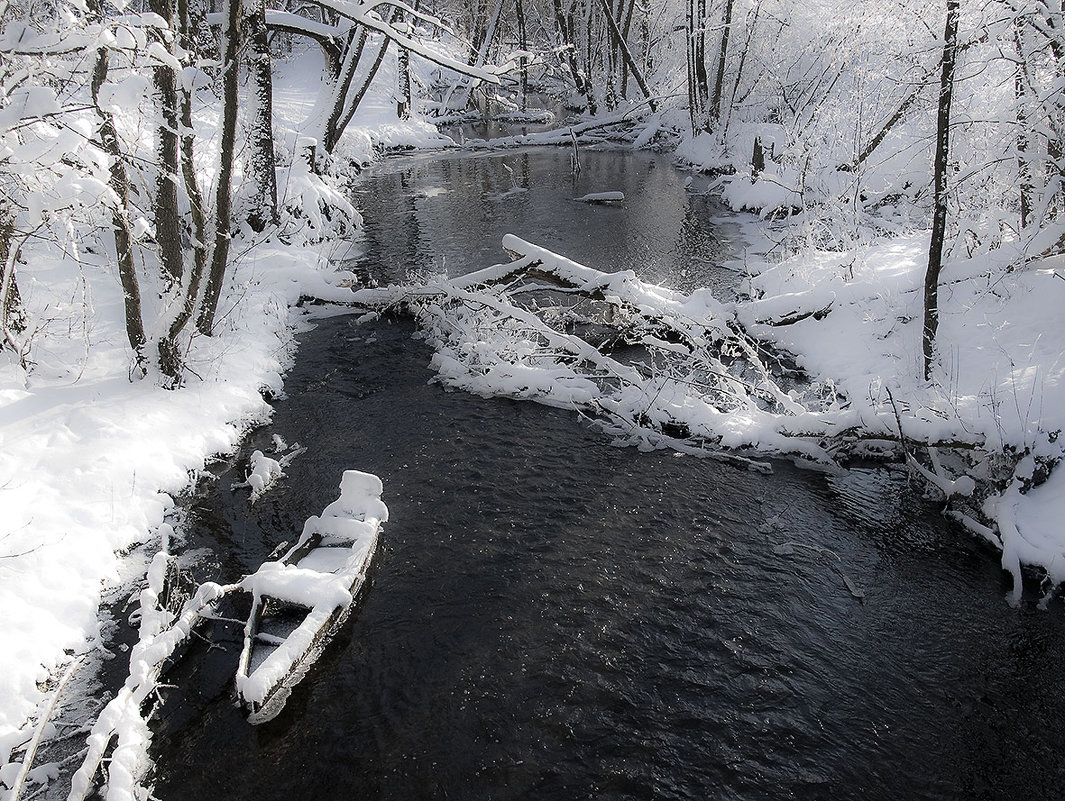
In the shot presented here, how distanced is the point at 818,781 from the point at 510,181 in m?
21.0

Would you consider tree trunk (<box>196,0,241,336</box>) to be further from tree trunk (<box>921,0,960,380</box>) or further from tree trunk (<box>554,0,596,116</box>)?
tree trunk (<box>554,0,596,116</box>)

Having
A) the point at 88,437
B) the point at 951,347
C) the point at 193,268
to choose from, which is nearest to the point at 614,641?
the point at 88,437

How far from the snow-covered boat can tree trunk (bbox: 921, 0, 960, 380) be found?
728 cm

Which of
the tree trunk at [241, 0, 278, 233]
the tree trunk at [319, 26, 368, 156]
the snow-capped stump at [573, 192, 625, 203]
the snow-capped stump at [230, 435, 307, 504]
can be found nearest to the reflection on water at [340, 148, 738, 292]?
the snow-capped stump at [573, 192, 625, 203]

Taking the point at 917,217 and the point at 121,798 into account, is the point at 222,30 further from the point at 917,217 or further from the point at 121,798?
the point at 917,217

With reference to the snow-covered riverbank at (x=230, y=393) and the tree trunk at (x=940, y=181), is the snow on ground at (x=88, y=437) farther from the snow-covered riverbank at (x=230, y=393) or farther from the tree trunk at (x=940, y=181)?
the tree trunk at (x=940, y=181)

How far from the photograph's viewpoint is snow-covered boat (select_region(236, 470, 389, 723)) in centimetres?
538

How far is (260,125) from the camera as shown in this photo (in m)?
14.1

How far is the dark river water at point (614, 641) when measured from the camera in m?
5.02

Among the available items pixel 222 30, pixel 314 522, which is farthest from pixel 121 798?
pixel 222 30

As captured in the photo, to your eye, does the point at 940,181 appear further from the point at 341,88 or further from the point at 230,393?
the point at 341,88

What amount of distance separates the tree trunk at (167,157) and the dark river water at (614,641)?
2.72m

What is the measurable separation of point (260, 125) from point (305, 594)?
1144 cm

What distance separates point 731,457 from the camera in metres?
8.80
